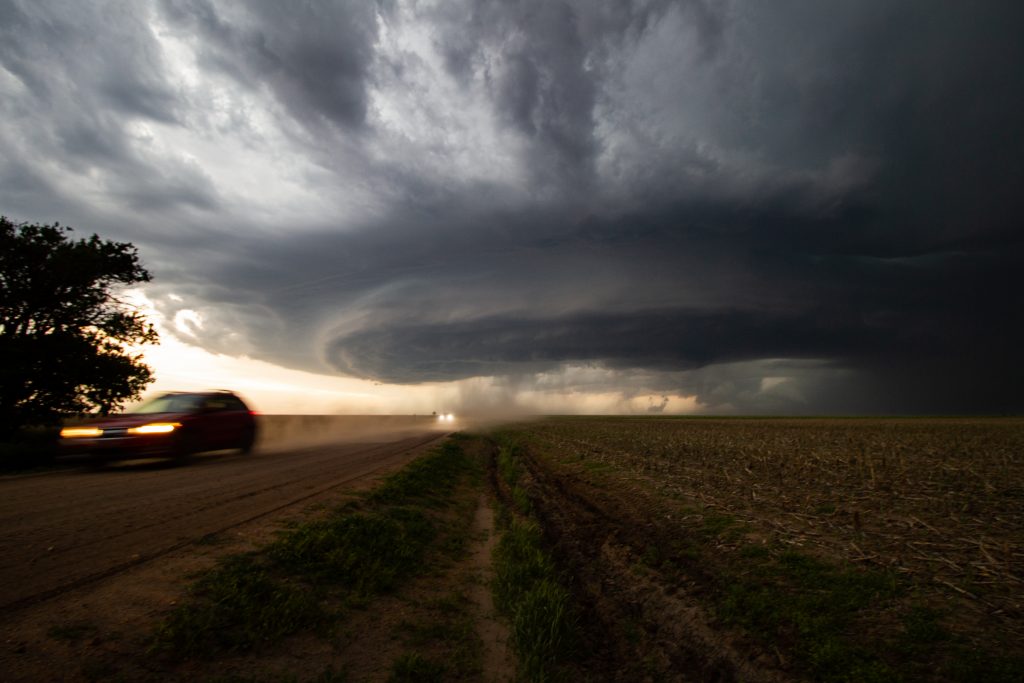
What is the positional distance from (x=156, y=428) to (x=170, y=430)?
0.36 meters

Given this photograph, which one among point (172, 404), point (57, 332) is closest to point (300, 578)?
point (172, 404)

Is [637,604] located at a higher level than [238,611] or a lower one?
lower

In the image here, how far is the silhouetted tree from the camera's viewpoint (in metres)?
19.7

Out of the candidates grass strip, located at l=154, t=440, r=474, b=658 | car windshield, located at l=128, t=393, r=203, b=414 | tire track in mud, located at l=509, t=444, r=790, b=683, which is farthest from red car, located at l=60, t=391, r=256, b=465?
tire track in mud, located at l=509, t=444, r=790, b=683

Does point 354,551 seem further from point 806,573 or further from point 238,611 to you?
point 806,573

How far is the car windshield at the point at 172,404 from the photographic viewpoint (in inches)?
527

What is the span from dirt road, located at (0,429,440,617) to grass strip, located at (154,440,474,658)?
1.10m

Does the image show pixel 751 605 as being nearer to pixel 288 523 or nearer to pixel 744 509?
pixel 744 509

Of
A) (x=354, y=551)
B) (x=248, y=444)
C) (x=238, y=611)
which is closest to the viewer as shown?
(x=238, y=611)

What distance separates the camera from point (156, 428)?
1222 centimetres

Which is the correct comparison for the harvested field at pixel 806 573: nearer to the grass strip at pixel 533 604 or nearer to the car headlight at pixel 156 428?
the grass strip at pixel 533 604

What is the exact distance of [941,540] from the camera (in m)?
6.50

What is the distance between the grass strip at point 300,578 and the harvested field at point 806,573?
2684 millimetres

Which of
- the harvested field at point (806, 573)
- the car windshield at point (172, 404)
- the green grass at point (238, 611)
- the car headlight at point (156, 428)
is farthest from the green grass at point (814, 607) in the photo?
the car windshield at point (172, 404)
